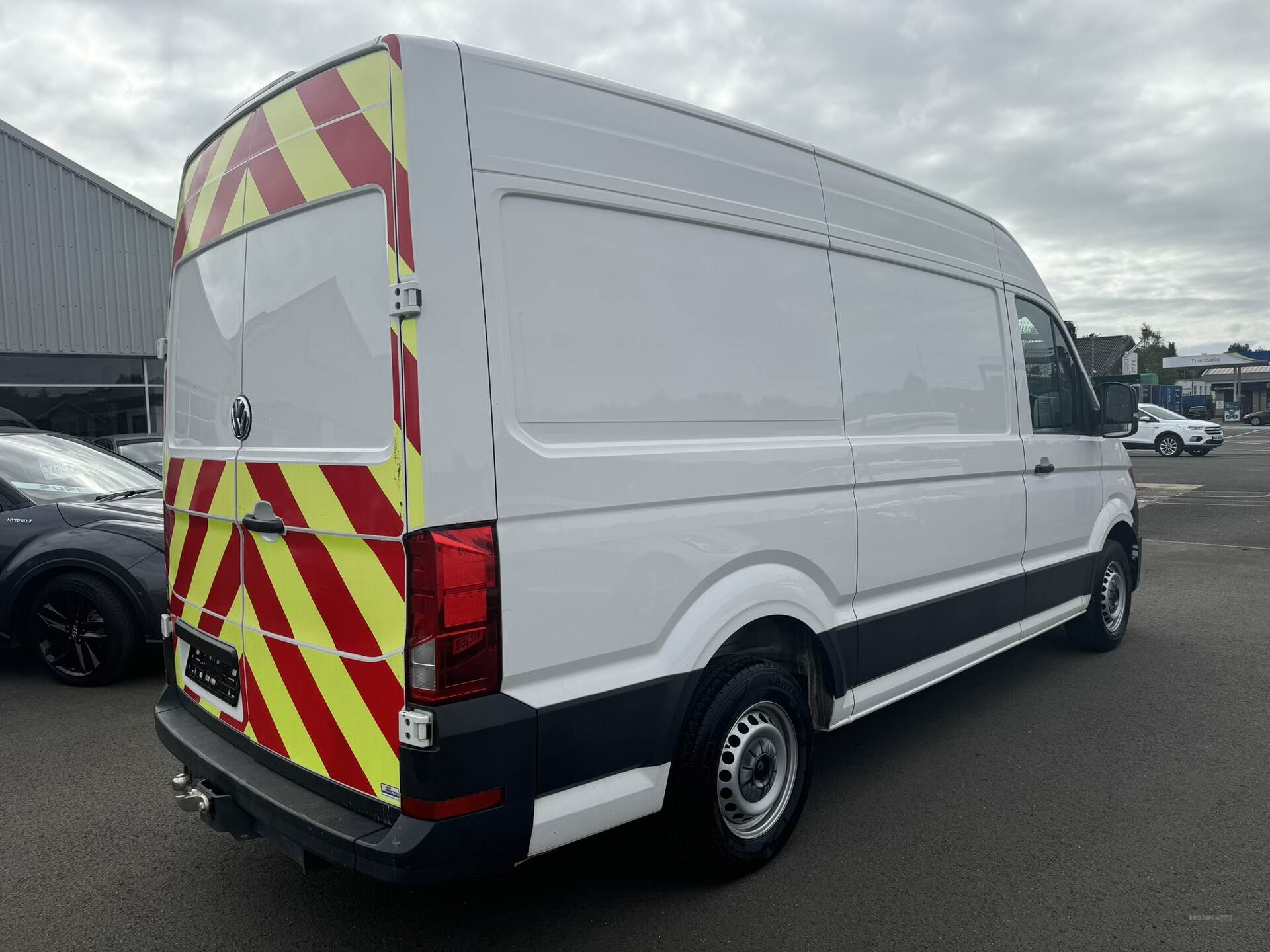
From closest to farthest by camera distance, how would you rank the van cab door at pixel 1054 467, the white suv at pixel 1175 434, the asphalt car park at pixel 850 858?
the asphalt car park at pixel 850 858 < the van cab door at pixel 1054 467 < the white suv at pixel 1175 434

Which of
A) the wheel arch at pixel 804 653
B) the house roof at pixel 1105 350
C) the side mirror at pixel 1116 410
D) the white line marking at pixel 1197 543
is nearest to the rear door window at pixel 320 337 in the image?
the wheel arch at pixel 804 653

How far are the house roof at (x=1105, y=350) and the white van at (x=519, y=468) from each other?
59536mm

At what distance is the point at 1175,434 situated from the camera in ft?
85.9

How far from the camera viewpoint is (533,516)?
2.29 meters

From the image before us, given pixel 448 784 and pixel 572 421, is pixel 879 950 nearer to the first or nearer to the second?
pixel 448 784

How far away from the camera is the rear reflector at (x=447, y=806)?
85.9 inches

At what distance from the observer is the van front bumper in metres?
2.18

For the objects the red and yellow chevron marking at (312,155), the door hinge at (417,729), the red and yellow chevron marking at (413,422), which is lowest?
the door hinge at (417,729)

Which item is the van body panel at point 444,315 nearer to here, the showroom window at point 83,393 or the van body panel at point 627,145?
the van body panel at point 627,145

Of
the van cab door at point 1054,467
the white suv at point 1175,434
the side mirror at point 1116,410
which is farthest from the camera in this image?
the white suv at point 1175,434

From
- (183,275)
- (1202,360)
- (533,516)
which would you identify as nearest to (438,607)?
(533,516)

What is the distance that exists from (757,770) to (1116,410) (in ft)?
12.0

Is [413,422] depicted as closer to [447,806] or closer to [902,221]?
[447,806]

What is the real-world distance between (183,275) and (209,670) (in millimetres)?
1421
